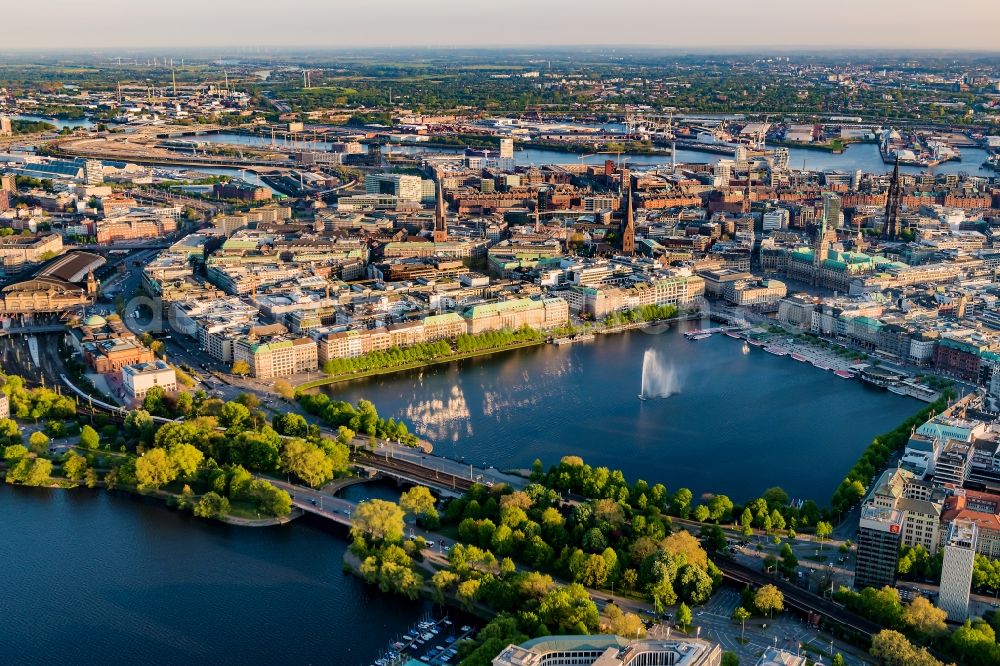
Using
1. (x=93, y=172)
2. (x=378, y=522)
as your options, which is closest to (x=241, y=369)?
(x=378, y=522)

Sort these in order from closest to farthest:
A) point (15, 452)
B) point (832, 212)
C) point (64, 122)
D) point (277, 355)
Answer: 1. point (15, 452)
2. point (277, 355)
3. point (832, 212)
4. point (64, 122)

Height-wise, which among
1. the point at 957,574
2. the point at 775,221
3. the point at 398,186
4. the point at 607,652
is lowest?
the point at 607,652

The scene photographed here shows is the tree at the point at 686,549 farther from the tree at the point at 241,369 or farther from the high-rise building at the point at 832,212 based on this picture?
the high-rise building at the point at 832,212

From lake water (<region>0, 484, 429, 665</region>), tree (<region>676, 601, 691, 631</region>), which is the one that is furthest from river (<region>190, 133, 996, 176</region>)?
tree (<region>676, 601, 691, 631</region>)

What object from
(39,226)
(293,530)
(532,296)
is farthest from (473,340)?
(39,226)

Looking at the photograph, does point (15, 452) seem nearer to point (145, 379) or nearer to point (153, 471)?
point (153, 471)

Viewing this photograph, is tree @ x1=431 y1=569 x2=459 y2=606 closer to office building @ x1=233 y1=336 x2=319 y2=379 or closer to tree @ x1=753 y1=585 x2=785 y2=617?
tree @ x1=753 y1=585 x2=785 y2=617
